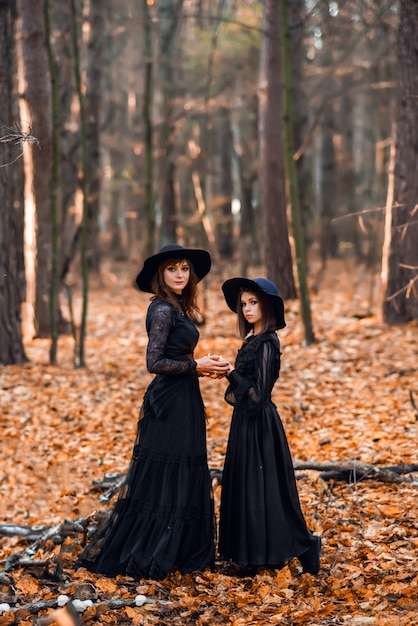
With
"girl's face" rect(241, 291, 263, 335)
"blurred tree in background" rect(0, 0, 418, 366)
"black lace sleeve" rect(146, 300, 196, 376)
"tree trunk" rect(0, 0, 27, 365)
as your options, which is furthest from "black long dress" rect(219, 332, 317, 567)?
"tree trunk" rect(0, 0, 27, 365)

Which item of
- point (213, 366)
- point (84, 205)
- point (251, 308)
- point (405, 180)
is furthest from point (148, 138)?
point (213, 366)

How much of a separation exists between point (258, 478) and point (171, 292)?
138cm

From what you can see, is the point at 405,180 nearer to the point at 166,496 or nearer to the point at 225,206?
the point at 166,496

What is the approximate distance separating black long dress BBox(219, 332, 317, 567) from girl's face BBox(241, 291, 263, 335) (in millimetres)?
124

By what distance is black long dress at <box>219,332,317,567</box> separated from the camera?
470 cm

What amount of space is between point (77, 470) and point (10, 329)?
345 cm

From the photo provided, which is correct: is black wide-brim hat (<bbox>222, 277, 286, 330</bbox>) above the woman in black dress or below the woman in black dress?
above

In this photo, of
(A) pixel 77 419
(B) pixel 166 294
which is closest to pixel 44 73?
(A) pixel 77 419

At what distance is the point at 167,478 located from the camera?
482 centimetres

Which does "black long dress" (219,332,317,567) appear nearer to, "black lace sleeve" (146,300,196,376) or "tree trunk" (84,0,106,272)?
"black lace sleeve" (146,300,196,376)

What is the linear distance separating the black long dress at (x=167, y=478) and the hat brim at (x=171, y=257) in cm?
20

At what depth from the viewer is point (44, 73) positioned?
1091cm

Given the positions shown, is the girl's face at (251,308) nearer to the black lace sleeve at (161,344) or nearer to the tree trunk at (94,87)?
the black lace sleeve at (161,344)

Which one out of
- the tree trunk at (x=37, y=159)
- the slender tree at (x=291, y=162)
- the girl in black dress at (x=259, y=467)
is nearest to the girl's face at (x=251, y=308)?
the girl in black dress at (x=259, y=467)
